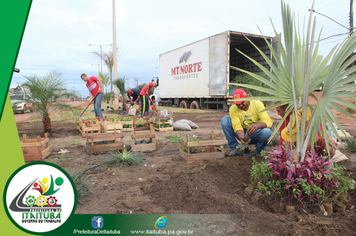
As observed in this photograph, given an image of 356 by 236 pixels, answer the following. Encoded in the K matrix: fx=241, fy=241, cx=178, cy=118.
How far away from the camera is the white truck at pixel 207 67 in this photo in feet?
42.7

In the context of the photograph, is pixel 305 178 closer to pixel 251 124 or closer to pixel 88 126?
pixel 251 124

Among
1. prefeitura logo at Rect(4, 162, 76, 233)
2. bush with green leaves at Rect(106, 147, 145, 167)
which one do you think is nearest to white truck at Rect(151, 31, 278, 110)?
bush with green leaves at Rect(106, 147, 145, 167)

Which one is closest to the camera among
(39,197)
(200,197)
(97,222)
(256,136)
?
(39,197)

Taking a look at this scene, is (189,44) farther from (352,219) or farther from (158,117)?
(352,219)

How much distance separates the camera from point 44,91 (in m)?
6.62

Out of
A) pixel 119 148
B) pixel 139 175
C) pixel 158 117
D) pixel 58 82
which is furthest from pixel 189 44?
pixel 139 175

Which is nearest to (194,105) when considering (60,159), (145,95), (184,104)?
(184,104)

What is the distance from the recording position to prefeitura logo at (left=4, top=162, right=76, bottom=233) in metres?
1.94

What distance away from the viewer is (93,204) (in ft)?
9.06

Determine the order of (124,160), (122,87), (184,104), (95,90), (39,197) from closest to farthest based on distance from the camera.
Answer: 1. (39,197)
2. (124,160)
3. (95,90)
4. (122,87)
5. (184,104)

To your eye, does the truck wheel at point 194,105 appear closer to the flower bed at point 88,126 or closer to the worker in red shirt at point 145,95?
the worker in red shirt at point 145,95

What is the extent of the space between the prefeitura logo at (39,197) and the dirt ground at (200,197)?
2.00 ft

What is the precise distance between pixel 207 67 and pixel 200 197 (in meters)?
12.0

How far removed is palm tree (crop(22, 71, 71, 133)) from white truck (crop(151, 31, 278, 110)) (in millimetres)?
7233
